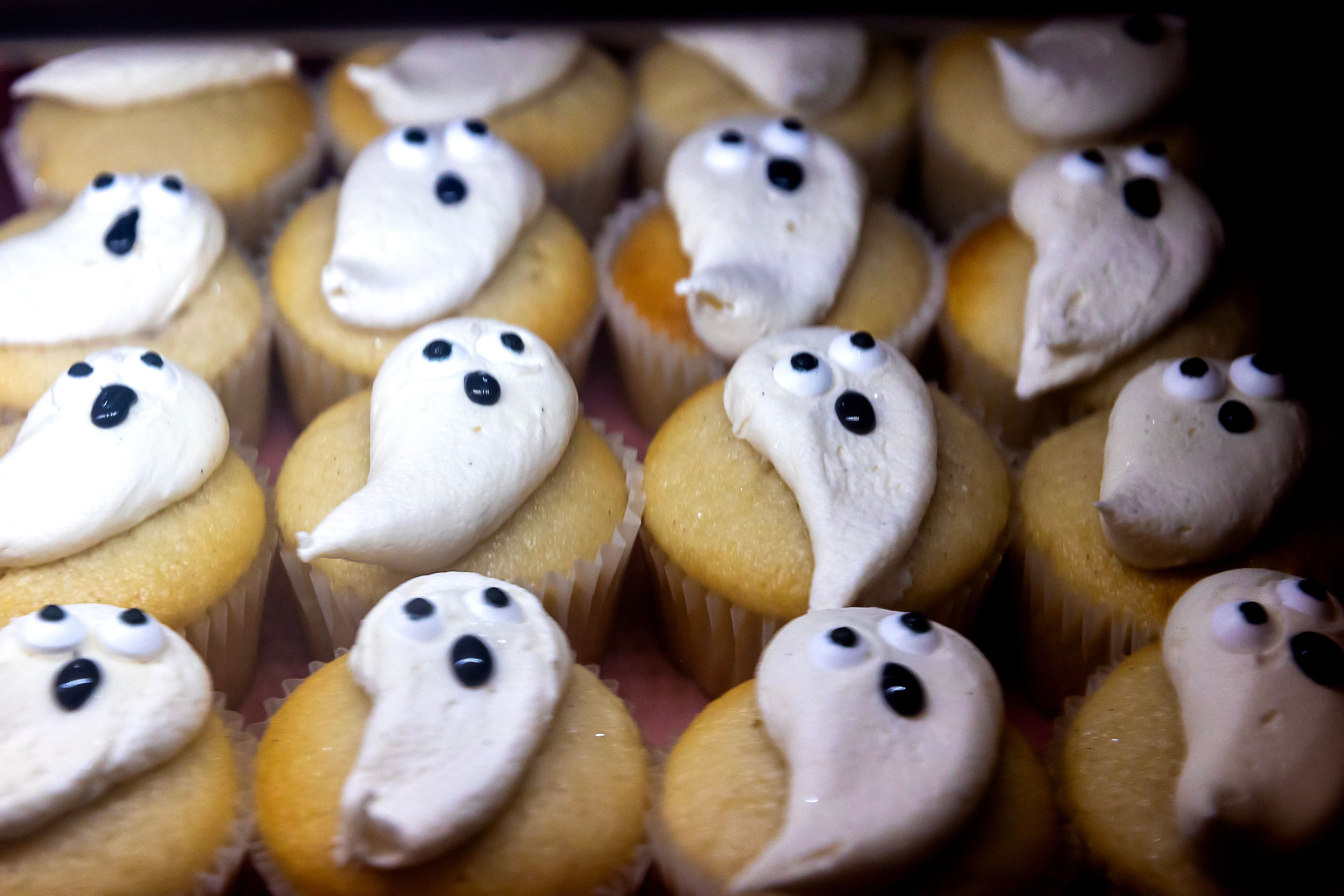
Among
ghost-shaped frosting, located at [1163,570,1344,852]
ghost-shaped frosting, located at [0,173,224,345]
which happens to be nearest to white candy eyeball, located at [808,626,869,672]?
ghost-shaped frosting, located at [1163,570,1344,852]

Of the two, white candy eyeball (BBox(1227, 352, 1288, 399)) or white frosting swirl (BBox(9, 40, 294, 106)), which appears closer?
white candy eyeball (BBox(1227, 352, 1288, 399))

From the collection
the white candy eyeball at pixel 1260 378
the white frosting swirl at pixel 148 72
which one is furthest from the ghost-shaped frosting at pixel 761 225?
the white frosting swirl at pixel 148 72

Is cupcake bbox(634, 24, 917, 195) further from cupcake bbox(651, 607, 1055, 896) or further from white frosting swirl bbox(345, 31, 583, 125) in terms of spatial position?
cupcake bbox(651, 607, 1055, 896)

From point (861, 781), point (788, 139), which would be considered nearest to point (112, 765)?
point (861, 781)

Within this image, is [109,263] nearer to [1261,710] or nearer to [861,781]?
[861,781]

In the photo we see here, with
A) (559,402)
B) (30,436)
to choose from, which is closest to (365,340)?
(559,402)

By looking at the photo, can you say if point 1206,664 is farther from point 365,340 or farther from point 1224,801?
point 365,340
